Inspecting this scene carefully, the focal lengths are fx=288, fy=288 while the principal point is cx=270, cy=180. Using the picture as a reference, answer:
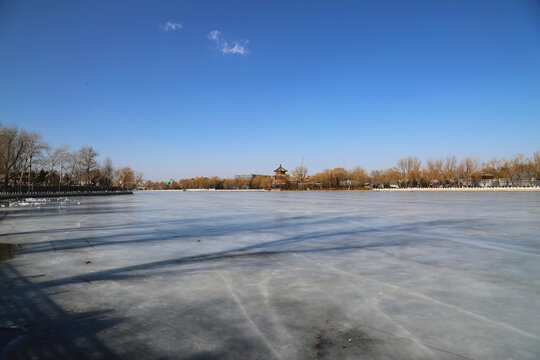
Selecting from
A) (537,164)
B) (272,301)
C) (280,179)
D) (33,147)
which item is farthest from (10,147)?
(537,164)

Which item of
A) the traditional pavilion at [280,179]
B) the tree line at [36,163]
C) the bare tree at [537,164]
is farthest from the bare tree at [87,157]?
the bare tree at [537,164]

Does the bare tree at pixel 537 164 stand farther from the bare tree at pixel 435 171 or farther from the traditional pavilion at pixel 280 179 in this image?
the traditional pavilion at pixel 280 179

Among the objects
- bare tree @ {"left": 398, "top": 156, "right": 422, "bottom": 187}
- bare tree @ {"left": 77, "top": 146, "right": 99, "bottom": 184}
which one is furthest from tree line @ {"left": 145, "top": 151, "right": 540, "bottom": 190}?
bare tree @ {"left": 77, "top": 146, "right": 99, "bottom": 184}

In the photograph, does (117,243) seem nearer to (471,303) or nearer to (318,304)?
(318,304)

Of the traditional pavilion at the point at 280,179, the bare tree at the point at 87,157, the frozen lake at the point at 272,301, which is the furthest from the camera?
the traditional pavilion at the point at 280,179

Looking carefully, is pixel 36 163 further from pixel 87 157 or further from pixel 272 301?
pixel 272 301

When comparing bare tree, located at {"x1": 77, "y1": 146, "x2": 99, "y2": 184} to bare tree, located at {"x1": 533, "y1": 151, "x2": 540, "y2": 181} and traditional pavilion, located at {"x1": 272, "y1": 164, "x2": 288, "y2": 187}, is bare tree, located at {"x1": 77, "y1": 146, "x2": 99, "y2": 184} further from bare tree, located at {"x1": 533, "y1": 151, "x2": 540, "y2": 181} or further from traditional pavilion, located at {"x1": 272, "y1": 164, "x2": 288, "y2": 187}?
bare tree, located at {"x1": 533, "y1": 151, "x2": 540, "y2": 181}

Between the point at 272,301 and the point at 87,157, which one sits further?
the point at 87,157

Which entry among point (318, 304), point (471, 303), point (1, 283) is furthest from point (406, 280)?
point (1, 283)

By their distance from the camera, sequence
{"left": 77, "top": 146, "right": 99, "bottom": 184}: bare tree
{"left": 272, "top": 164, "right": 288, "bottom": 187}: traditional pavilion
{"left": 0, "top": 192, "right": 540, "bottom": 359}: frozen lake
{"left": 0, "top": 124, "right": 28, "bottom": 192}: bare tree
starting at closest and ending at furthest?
1. {"left": 0, "top": 192, "right": 540, "bottom": 359}: frozen lake
2. {"left": 0, "top": 124, "right": 28, "bottom": 192}: bare tree
3. {"left": 77, "top": 146, "right": 99, "bottom": 184}: bare tree
4. {"left": 272, "top": 164, "right": 288, "bottom": 187}: traditional pavilion

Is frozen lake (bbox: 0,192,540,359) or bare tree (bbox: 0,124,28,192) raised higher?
bare tree (bbox: 0,124,28,192)

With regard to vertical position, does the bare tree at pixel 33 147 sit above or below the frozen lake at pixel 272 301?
above

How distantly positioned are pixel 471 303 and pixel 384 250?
3171 millimetres

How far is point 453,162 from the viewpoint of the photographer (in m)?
98.8
